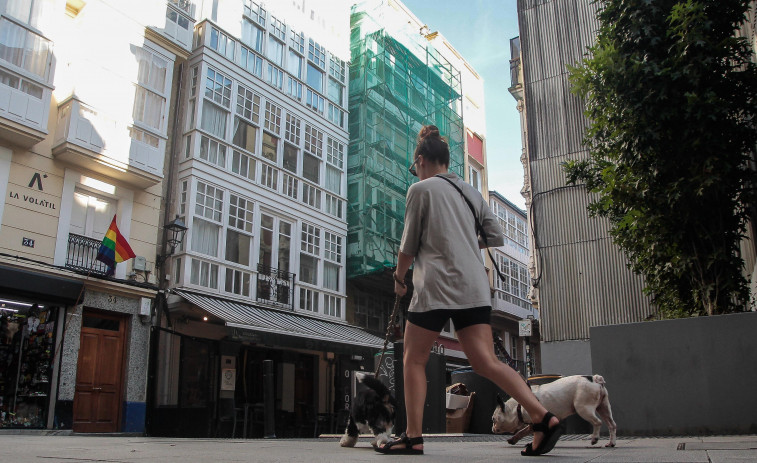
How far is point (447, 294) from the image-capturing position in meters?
3.29

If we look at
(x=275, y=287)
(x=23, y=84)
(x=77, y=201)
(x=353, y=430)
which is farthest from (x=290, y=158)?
(x=353, y=430)

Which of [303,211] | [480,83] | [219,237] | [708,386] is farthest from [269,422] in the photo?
[480,83]

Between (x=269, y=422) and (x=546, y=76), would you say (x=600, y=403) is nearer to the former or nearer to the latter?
(x=269, y=422)

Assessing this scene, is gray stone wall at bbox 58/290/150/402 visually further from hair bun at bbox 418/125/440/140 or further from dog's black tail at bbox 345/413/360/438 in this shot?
hair bun at bbox 418/125/440/140

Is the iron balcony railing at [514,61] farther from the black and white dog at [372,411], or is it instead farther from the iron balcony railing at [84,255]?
the black and white dog at [372,411]

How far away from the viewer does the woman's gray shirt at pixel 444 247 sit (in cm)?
329

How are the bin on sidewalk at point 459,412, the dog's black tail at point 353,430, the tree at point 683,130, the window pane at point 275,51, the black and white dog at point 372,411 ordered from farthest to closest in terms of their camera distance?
the window pane at point 275,51
the bin on sidewalk at point 459,412
the tree at point 683,130
the dog's black tail at point 353,430
the black and white dog at point 372,411

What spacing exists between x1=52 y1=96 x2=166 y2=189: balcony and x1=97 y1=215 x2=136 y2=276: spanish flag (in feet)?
4.61

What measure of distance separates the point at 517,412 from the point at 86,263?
38.5 ft

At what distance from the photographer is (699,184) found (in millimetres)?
7039

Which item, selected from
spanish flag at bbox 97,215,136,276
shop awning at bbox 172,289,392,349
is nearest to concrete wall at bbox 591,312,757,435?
shop awning at bbox 172,289,392,349

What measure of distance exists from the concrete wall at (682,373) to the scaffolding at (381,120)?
1540 centimetres

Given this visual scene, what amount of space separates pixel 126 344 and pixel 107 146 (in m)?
4.85

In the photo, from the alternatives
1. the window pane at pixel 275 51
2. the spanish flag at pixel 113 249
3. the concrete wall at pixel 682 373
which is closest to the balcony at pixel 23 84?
the spanish flag at pixel 113 249
